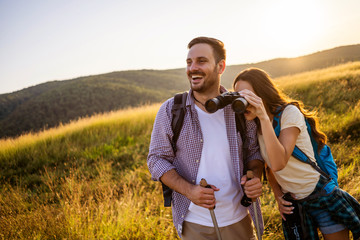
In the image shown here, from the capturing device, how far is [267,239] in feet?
9.61

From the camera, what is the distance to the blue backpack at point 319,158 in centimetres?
181

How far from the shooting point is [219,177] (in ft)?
6.20

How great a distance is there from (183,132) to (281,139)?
78 centimetres

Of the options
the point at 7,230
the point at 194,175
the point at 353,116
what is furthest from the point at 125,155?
the point at 353,116

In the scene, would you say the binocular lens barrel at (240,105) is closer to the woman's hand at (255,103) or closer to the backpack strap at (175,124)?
the woman's hand at (255,103)

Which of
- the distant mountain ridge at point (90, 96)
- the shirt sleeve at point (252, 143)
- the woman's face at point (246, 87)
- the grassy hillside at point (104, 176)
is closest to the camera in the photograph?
the woman's face at point (246, 87)

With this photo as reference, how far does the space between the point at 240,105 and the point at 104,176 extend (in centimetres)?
Answer: 465

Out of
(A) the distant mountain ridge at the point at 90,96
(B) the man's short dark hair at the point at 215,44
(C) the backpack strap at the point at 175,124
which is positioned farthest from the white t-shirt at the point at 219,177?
(A) the distant mountain ridge at the point at 90,96

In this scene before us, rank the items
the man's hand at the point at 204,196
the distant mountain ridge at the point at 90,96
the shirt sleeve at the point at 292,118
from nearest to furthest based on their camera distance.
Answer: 1. the man's hand at the point at 204,196
2. the shirt sleeve at the point at 292,118
3. the distant mountain ridge at the point at 90,96

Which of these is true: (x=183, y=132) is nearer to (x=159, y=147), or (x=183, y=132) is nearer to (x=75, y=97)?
(x=159, y=147)

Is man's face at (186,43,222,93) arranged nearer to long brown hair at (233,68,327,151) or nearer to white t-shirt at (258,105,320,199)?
long brown hair at (233,68,327,151)

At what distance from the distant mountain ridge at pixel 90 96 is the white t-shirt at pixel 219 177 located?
1189 inches

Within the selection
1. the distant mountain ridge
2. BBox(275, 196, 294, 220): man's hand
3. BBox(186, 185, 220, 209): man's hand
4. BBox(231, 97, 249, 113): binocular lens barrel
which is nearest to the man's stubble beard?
BBox(231, 97, 249, 113): binocular lens barrel

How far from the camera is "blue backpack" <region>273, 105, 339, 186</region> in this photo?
5.93ft
